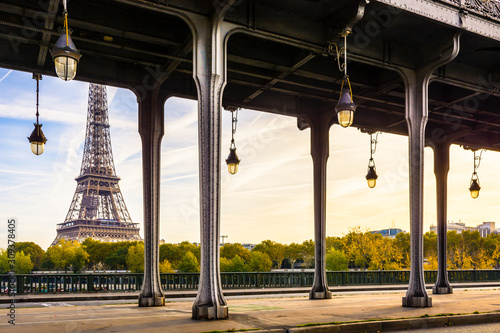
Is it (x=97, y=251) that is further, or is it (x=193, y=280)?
(x=97, y=251)

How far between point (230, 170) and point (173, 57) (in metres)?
6.12

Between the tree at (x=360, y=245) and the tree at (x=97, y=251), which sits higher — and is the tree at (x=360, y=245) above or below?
above

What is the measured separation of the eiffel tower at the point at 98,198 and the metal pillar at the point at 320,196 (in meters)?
78.0

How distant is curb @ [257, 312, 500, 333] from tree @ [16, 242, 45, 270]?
9319 cm

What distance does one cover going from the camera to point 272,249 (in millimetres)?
101750

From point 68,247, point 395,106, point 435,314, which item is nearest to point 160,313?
point 435,314

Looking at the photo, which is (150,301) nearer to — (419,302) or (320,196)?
(320,196)

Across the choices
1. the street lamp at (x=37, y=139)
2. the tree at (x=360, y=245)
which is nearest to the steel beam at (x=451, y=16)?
the street lamp at (x=37, y=139)

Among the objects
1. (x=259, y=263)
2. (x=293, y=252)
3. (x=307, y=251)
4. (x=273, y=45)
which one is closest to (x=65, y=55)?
(x=273, y=45)

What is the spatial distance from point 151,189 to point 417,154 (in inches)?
355

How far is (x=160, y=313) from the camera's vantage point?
13.4 meters

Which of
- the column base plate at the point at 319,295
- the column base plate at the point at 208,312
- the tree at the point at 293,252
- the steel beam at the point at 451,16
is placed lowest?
the tree at the point at 293,252

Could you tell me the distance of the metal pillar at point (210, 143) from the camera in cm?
1184

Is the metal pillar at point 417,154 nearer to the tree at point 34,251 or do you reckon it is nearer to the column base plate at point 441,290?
the column base plate at point 441,290
